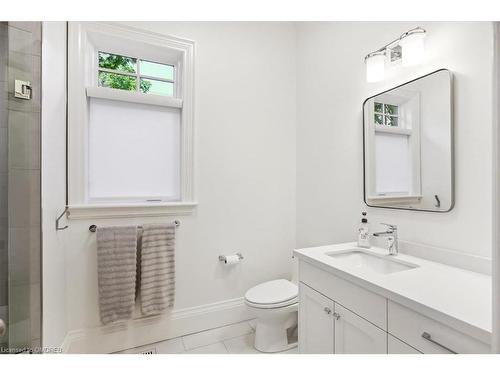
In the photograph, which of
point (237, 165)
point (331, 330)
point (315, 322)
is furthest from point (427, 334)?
point (237, 165)

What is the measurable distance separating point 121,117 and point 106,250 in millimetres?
960

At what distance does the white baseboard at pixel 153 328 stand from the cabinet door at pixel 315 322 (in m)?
0.80

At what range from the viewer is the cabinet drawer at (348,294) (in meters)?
0.97

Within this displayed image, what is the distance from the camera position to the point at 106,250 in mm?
1653

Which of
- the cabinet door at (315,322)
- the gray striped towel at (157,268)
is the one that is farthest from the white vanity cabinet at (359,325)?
the gray striped towel at (157,268)

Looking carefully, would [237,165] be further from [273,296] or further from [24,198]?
[24,198]

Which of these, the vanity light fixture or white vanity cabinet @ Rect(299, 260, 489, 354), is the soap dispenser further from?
the vanity light fixture

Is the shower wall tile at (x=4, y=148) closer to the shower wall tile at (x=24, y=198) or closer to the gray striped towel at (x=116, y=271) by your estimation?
the shower wall tile at (x=24, y=198)

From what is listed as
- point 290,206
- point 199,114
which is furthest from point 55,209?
point 290,206

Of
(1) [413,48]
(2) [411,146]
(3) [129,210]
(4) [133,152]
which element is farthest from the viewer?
(4) [133,152]

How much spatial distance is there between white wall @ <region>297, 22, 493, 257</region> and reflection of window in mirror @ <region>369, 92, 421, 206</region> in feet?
0.36

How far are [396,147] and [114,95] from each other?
1917mm

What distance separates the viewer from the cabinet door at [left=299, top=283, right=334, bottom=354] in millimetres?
1217

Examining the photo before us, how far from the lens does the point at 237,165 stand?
6.98ft
